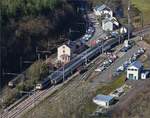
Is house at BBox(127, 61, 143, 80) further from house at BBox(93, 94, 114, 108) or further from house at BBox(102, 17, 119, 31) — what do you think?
house at BBox(102, 17, 119, 31)

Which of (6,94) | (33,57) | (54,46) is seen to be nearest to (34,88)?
(6,94)

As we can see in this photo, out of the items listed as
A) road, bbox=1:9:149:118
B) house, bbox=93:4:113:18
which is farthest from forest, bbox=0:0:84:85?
house, bbox=93:4:113:18

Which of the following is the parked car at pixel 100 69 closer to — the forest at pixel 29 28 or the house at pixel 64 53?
the house at pixel 64 53

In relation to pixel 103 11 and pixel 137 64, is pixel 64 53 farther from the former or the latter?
pixel 103 11

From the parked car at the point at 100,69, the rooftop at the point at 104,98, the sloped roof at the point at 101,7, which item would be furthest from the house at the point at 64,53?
the sloped roof at the point at 101,7

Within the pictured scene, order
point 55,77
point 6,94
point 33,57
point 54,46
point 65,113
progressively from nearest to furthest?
point 65,113, point 6,94, point 55,77, point 33,57, point 54,46

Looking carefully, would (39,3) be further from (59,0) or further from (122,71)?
(122,71)

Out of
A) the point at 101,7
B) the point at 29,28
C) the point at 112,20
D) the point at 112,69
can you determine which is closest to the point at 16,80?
the point at 112,69
